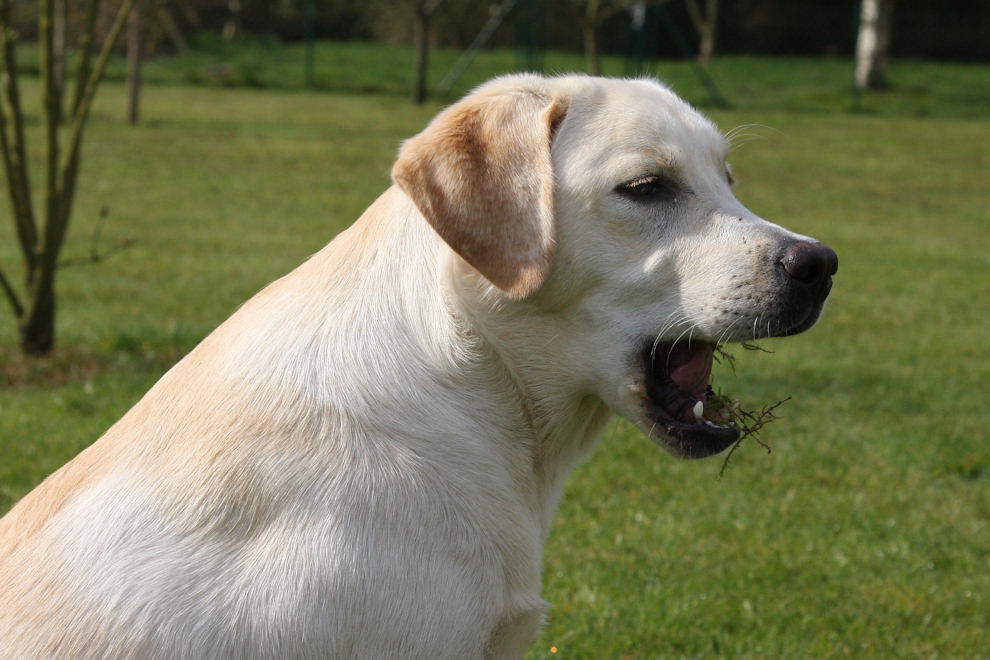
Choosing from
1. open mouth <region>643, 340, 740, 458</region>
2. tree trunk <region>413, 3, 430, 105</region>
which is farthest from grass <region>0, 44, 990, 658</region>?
tree trunk <region>413, 3, 430, 105</region>

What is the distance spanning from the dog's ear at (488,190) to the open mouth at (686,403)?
1.42ft

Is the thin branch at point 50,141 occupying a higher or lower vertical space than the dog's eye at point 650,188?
lower

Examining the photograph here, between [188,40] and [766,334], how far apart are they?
35.0 m

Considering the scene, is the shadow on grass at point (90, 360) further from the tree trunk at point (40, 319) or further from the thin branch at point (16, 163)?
the thin branch at point (16, 163)

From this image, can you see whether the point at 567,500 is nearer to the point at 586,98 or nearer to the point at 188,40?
the point at 586,98

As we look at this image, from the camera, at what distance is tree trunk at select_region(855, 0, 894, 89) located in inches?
1152

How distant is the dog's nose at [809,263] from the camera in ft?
8.95

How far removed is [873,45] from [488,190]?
29.7 metres

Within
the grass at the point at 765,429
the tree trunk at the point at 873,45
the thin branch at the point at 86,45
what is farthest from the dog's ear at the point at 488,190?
the tree trunk at the point at 873,45

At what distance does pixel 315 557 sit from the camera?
2.35 metres

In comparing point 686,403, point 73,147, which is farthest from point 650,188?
point 73,147

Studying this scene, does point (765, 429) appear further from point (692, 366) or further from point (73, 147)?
point (73, 147)

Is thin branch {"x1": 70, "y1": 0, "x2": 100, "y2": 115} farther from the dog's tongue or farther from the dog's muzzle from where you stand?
A: the dog's muzzle

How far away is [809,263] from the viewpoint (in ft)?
8.96
